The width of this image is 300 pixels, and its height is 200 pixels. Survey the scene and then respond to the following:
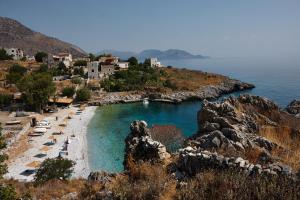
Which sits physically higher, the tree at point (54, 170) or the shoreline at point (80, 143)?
the tree at point (54, 170)

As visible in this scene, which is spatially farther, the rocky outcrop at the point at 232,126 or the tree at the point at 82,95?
the tree at the point at 82,95

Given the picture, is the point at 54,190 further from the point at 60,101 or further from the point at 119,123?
the point at 60,101

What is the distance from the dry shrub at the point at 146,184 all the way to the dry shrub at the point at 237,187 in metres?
0.58

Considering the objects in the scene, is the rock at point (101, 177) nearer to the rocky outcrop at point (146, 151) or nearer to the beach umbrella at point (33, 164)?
the rocky outcrop at point (146, 151)

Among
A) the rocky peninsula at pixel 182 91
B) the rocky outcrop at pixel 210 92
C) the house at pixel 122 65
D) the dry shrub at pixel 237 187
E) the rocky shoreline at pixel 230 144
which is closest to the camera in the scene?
the dry shrub at pixel 237 187

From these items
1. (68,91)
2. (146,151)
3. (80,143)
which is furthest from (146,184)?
(68,91)

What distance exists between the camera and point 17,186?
1386cm

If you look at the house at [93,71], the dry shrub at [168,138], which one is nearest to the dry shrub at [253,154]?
the dry shrub at [168,138]

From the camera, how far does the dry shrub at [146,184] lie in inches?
362

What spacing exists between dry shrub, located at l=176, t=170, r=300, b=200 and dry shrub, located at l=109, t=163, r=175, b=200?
0.58m

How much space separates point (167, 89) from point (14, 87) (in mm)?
37192

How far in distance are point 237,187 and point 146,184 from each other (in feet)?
9.35

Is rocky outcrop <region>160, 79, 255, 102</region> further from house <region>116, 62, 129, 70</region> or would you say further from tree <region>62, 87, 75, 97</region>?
house <region>116, 62, 129, 70</region>

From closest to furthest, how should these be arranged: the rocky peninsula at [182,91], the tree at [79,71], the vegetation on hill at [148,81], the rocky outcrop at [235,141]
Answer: the rocky outcrop at [235,141] < the rocky peninsula at [182,91] < the vegetation on hill at [148,81] < the tree at [79,71]
